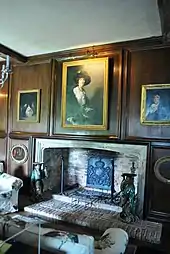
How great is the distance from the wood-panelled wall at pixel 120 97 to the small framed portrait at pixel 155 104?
3.1 inches

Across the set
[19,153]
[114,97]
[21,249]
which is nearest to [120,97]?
[114,97]

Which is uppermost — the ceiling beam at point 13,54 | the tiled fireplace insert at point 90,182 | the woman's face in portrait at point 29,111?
the ceiling beam at point 13,54

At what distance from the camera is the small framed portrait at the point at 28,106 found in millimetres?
4719

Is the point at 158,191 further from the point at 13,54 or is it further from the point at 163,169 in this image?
the point at 13,54

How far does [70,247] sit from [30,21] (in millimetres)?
2762

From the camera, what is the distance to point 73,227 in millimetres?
3514

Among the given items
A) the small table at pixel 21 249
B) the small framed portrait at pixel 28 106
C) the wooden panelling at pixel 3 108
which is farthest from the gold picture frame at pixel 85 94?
the small table at pixel 21 249

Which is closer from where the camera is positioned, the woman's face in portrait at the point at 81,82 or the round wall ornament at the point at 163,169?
the round wall ornament at the point at 163,169

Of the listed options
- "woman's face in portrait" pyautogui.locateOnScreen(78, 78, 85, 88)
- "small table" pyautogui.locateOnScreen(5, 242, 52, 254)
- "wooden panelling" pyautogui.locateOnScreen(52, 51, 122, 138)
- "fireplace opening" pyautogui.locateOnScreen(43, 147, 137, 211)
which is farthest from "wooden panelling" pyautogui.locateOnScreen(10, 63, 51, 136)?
"small table" pyautogui.locateOnScreen(5, 242, 52, 254)

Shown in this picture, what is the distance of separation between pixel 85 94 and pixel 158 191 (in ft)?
6.12

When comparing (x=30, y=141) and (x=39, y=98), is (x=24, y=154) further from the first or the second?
(x=39, y=98)

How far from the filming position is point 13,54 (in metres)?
4.63

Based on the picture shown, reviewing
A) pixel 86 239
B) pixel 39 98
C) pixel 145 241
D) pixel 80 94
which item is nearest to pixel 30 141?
pixel 39 98

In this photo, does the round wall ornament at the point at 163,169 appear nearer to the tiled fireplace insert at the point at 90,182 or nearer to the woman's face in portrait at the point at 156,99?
the tiled fireplace insert at the point at 90,182
